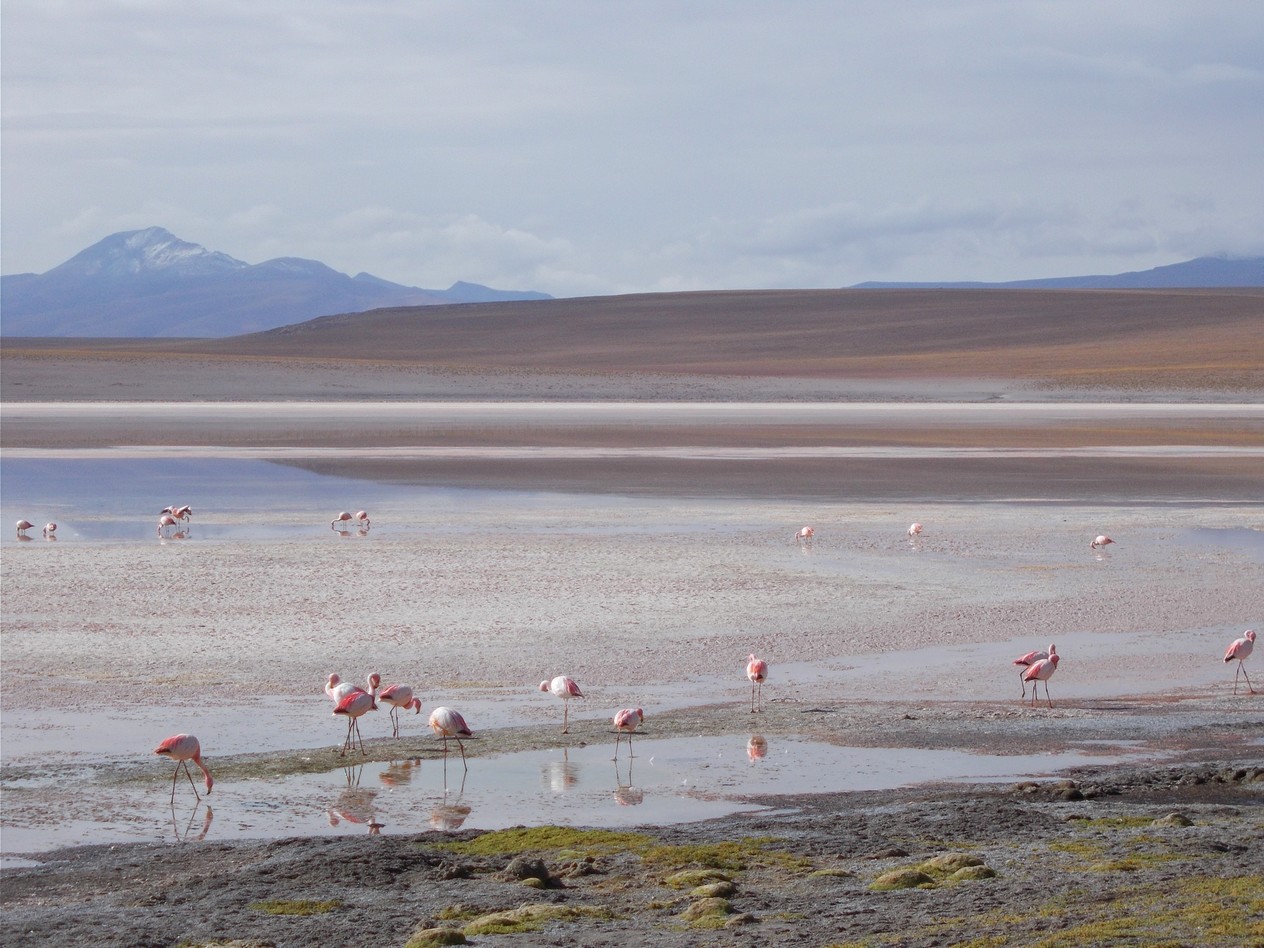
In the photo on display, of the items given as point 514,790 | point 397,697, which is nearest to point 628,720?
point 514,790

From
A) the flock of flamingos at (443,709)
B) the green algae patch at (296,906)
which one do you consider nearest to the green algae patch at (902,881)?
the green algae patch at (296,906)

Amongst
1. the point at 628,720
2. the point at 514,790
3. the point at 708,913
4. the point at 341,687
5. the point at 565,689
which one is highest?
the point at 341,687

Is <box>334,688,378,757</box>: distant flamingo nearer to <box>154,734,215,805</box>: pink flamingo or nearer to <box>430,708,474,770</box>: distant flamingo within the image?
<box>430,708,474,770</box>: distant flamingo

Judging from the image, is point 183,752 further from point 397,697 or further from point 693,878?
point 693,878

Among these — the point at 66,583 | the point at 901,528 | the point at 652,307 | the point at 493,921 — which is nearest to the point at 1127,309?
the point at 652,307

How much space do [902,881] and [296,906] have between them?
2491 millimetres

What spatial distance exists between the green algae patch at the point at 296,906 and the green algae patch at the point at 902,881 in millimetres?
2219

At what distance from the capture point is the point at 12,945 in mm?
5719

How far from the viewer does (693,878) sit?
6184 millimetres

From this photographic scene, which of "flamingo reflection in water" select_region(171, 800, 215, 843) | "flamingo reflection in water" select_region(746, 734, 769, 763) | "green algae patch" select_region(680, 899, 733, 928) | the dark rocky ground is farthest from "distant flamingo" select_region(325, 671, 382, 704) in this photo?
"green algae patch" select_region(680, 899, 733, 928)

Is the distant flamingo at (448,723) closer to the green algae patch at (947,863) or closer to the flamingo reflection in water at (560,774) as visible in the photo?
the flamingo reflection in water at (560,774)

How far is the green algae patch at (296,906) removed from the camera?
6023mm

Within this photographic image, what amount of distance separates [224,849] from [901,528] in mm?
13507

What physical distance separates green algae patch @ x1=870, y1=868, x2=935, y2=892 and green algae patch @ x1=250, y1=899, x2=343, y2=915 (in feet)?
7.28
